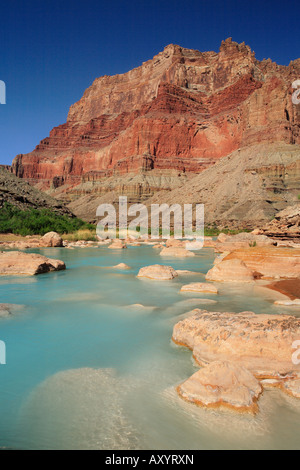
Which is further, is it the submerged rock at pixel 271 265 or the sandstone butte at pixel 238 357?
the submerged rock at pixel 271 265

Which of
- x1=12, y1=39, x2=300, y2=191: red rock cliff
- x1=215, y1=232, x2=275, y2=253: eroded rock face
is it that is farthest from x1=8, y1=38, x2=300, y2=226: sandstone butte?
x1=215, y1=232, x2=275, y2=253: eroded rock face

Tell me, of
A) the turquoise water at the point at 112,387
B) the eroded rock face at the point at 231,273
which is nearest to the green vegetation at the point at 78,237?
the eroded rock face at the point at 231,273

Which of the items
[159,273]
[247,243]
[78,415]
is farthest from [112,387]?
[247,243]

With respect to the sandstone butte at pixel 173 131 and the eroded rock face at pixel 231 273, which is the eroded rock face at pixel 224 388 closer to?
the eroded rock face at pixel 231 273

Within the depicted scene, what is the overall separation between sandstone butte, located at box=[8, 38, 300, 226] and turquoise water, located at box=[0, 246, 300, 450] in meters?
43.8

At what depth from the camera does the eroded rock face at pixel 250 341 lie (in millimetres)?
3774

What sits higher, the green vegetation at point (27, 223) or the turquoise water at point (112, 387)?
the green vegetation at point (27, 223)

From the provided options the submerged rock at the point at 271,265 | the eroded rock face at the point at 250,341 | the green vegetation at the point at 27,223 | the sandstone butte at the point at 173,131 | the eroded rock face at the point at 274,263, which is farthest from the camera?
the sandstone butte at the point at 173,131

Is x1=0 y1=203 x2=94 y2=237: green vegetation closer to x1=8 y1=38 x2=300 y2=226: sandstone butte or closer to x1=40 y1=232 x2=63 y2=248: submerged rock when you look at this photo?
x1=40 y1=232 x2=63 y2=248: submerged rock

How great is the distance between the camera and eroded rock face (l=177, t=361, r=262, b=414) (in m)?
3.05

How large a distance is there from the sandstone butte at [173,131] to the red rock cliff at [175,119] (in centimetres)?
30

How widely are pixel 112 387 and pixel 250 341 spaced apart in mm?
1897

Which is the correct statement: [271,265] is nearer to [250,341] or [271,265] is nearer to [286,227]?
[250,341]

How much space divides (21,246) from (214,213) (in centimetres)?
3993
